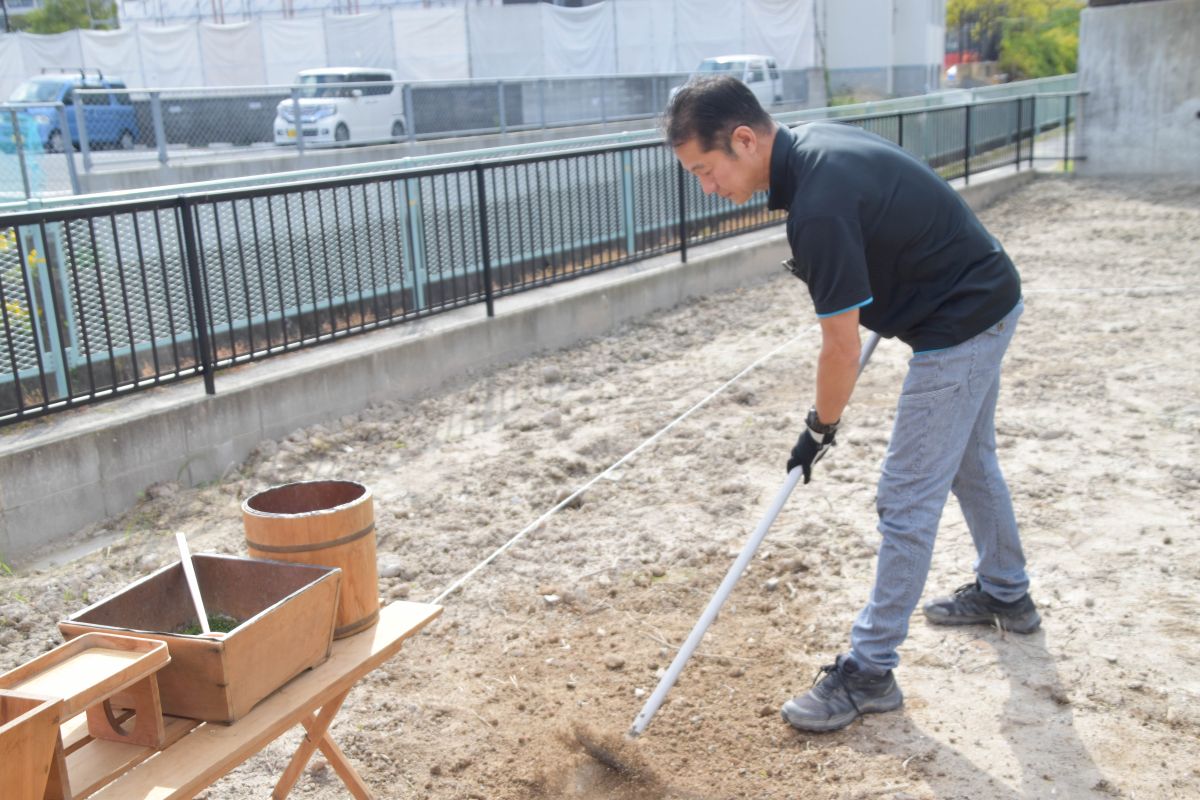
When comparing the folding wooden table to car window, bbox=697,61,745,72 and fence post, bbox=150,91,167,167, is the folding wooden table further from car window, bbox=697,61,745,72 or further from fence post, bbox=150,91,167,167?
car window, bbox=697,61,745,72

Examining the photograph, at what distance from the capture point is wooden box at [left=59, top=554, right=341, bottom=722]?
2.32 metres

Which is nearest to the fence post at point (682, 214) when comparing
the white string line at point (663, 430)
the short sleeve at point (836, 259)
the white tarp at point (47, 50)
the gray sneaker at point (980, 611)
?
the white string line at point (663, 430)

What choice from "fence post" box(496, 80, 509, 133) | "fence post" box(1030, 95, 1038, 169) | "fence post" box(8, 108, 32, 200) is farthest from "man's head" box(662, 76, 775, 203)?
"fence post" box(496, 80, 509, 133)

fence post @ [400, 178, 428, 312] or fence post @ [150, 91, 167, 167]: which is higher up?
fence post @ [150, 91, 167, 167]

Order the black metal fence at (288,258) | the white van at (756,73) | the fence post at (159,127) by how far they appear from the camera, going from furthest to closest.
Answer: the white van at (756,73), the fence post at (159,127), the black metal fence at (288,258)

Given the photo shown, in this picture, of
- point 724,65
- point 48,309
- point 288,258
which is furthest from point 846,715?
point 724,65

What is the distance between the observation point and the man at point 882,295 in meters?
2.96

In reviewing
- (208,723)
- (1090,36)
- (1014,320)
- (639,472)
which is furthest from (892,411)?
(1090,36)

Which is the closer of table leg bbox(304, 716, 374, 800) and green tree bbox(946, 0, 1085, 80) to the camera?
table leg bbox(304, 716, 374, 800)

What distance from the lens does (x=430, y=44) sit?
107 ft

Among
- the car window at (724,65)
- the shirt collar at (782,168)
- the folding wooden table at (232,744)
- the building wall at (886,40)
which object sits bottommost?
the folding wooden table at (232,744)

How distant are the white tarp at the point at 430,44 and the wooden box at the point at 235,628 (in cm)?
3126

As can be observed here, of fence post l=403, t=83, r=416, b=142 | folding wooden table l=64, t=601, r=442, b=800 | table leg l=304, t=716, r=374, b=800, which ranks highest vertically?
fence post l=403, t=83, r=416, b=142

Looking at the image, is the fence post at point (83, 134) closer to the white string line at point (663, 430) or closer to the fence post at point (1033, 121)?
the white string line at point (663, 430)
